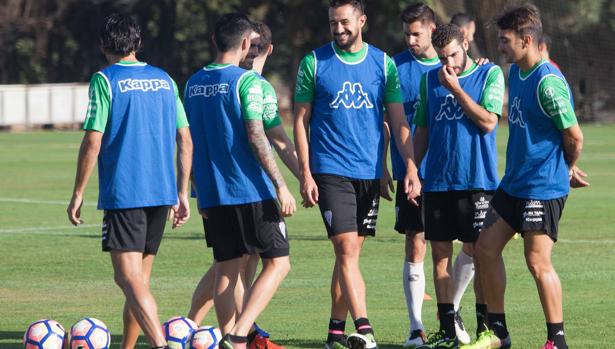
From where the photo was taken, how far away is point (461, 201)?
9078 millimetres

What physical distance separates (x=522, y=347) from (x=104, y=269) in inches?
221

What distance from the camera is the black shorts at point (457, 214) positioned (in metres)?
9.07

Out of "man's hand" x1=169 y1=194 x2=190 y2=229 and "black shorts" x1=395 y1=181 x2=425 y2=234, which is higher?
"man's hand" x1=169 y1=194 x2=190 y2=229

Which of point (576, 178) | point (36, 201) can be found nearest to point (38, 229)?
point (36, 201)

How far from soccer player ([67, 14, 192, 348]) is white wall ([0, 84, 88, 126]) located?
40940mm

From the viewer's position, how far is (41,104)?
1921 inches

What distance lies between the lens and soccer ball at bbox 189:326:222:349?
27.2 feet

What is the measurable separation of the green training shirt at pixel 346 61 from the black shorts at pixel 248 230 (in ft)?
2.90

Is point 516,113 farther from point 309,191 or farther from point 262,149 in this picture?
point 262,149

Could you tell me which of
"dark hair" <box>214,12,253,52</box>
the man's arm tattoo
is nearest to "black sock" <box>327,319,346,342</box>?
the man's arm tattoo

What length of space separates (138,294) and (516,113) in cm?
264

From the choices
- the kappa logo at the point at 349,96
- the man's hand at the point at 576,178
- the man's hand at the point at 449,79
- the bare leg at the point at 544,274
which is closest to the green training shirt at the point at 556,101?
the man's hand at the point at 576,178

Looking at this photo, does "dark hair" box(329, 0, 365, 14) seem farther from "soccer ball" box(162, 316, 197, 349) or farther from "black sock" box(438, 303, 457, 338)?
"soccer ball" box(162, 316, 197, 349)

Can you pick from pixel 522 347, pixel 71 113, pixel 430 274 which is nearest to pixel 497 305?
pixel 522 347
